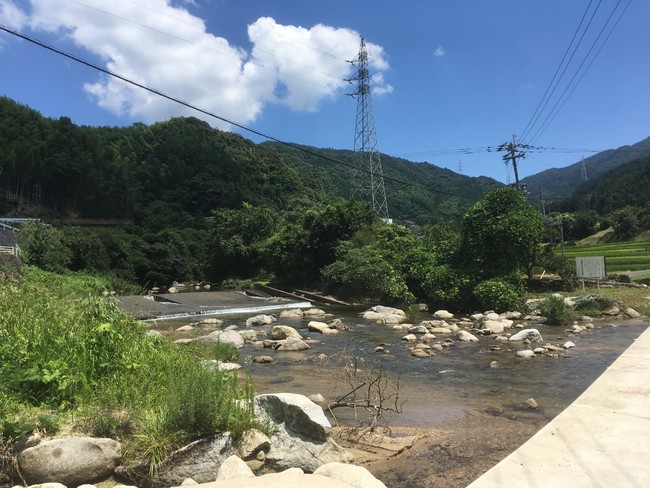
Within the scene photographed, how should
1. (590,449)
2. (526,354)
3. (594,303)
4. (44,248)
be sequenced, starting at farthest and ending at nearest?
1. (44,248)
2. (594,303)
3. (526,354)
4. (590,449)

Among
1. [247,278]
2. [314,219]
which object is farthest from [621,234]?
[247,278]

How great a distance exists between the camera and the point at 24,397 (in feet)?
17.8

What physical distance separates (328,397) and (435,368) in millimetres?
3673

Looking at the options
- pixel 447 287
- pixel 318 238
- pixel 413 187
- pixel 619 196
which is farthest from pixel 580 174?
pixel 447 287

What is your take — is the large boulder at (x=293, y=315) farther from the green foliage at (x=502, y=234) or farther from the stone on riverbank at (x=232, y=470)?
the stone on riverbank at (x=232, y=470)

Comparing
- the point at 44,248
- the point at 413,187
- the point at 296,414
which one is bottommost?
the point at 296,414

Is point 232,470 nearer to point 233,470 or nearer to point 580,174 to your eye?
point 233,470

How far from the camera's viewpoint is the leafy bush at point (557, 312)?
1733 centimetres

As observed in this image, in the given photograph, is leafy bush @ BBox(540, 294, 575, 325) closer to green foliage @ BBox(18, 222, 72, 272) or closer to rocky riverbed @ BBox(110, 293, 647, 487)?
Answer: rocky riverbed @ BBox(110, 293, 647, 487)

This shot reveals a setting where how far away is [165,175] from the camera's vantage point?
8700 centimetres

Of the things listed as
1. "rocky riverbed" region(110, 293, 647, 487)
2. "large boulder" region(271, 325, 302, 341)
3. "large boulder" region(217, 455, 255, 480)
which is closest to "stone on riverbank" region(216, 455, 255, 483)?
"large boulder" region(217, 455, 255, 480)

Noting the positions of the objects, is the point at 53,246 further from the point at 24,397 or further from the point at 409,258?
the point at 24,397

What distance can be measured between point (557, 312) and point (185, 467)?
1616 centimetres

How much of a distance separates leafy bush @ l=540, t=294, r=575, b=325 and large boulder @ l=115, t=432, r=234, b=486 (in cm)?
1579
